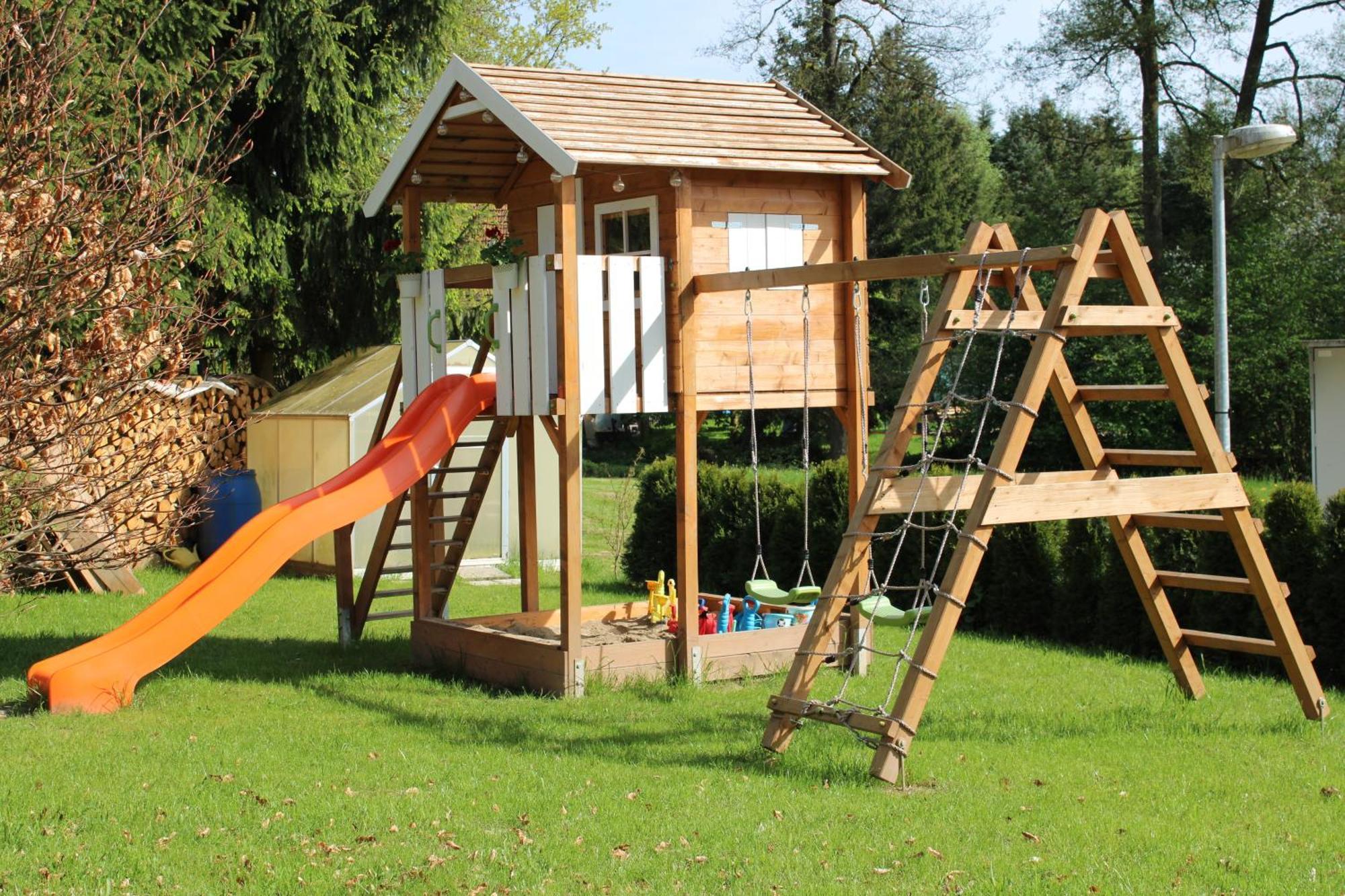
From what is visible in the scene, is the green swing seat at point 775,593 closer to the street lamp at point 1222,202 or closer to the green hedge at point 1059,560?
the green hedge at point 1059,560

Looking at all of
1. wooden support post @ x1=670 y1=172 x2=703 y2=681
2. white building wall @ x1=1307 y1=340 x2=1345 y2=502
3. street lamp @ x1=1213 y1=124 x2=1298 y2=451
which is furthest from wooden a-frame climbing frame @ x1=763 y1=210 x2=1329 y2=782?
white building wall @ x1=1307 y1=340 x2=1345 y2=502

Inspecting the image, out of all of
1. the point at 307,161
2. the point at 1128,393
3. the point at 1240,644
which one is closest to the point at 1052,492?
the point at 1128,393

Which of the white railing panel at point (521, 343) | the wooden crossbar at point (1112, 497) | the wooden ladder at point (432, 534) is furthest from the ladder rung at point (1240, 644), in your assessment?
the wooden ladder at point (432, 534)

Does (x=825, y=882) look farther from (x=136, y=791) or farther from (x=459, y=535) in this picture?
(x=459, y=535)

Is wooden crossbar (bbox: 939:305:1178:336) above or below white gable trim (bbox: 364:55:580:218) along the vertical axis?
below

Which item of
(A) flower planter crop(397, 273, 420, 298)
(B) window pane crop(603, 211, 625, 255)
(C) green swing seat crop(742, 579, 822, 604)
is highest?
(B) window pane crop(603, 211, 625, 255)

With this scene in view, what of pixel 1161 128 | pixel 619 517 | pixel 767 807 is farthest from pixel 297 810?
pixel 1161 128

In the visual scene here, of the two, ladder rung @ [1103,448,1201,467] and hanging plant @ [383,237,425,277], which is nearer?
ladder rung @ [1103,448,1201,467]

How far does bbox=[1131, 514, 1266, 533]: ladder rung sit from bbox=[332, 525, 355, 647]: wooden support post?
623 cm

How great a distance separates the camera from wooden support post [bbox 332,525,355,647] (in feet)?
37.9

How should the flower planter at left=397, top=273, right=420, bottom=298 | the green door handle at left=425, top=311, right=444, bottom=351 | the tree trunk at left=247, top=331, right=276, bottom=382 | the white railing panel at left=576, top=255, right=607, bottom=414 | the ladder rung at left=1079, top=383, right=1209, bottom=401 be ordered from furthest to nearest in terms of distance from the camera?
the tree trunk at left=247, top=331, right=276, bottom=382, the flower planter at left=397, top=273, right=420, bottom=298, the green door handle at left=425, top=311, right=444, bottom=351, the white railing panel at left=576, top=255, right=607, bottom=414, the ladder rung at left=1079, top=383, right=1209, bottom=401

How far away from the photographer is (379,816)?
250 inches

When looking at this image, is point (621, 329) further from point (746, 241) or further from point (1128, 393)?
point (1128, 393)

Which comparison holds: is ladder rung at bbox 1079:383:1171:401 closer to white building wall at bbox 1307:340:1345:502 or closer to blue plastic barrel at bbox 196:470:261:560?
white building wall at bbox 1307:340:1345:502
